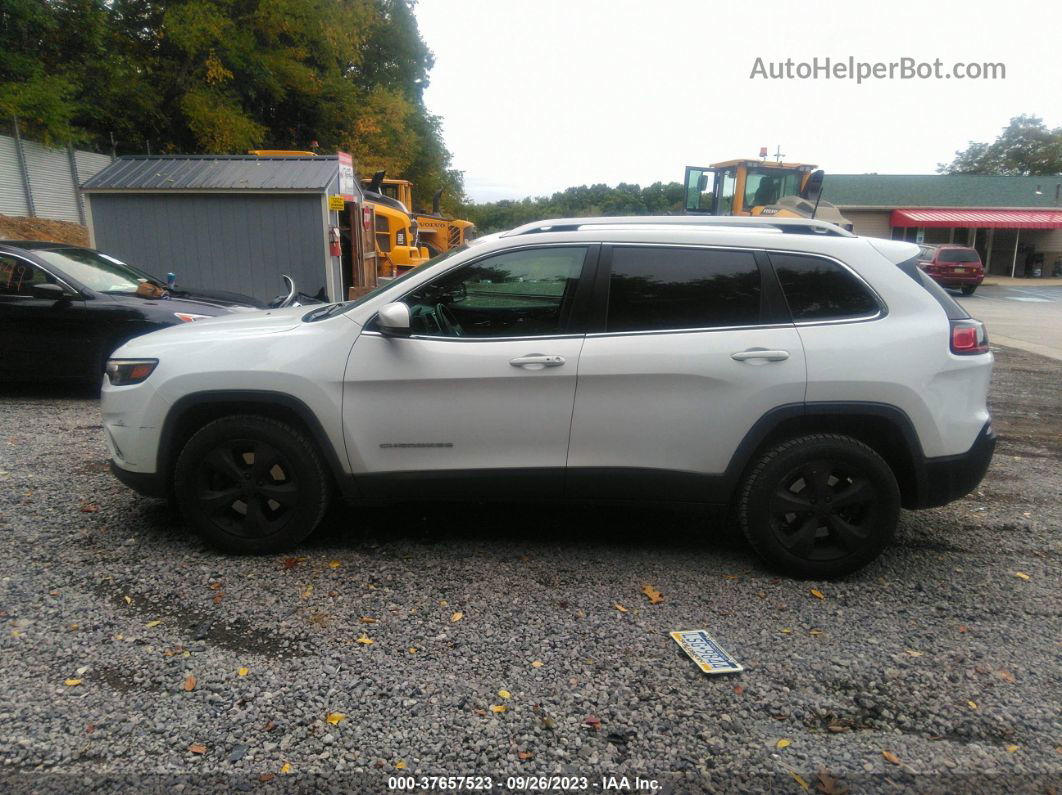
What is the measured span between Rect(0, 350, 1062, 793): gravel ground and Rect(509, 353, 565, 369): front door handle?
1.07 metres

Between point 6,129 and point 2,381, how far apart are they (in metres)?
16.6

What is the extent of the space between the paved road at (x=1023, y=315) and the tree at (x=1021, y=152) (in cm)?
3302

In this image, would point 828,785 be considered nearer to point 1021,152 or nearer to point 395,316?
point 395,316

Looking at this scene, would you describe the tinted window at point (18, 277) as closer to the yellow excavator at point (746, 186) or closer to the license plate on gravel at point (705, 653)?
the license plate on gravel at point (705, 653)

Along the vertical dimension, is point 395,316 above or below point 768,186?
below

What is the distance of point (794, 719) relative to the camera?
2.82 m

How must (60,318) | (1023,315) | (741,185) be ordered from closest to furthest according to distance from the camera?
(60,318)
(741,185)
(1023,315)

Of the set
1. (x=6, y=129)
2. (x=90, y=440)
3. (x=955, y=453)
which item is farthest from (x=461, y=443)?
(x=6, y=129)

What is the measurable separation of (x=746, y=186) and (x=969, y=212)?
28.8 metres

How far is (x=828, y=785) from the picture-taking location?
2.48 metres

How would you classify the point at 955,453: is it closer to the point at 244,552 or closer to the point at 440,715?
the point at 440,715

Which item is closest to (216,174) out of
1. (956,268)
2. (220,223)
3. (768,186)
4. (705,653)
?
(220,223)

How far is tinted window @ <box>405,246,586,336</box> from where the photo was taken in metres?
3.99

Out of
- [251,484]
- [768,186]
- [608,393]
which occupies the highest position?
[768,186]
